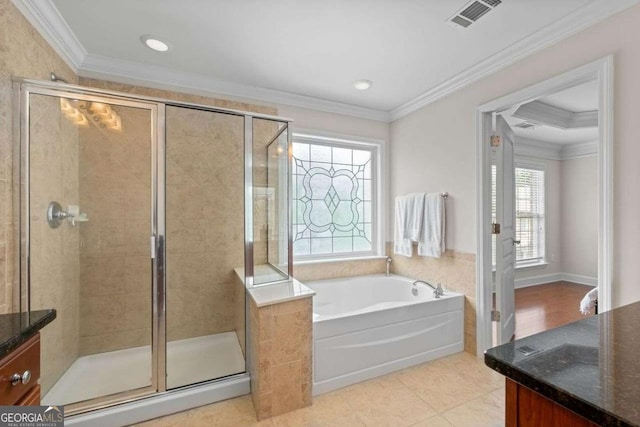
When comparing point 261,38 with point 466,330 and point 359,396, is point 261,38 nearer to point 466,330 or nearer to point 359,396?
point 359,396

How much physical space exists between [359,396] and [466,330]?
1.19 m

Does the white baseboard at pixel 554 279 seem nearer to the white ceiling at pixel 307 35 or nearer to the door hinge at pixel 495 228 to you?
the door hinge at pixel 495 228

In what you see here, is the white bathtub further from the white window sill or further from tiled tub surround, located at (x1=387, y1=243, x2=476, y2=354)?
the white window sill

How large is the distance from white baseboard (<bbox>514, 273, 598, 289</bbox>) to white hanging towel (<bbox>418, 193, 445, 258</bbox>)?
118 inches

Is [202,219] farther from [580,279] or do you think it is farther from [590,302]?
[580,279]

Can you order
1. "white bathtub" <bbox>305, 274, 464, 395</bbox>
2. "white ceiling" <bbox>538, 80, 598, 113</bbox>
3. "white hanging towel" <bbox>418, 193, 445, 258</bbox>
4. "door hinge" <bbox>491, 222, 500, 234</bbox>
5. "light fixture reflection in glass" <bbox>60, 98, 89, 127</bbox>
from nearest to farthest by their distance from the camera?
"light fixture reflection in glass" <bbox>60, 98, 89, 127</bbox>, "white bathtub" <bbox>305, 274, 464, 395</bbox>, "door hinge" <bbox>491, 222, 500, 234</bbox>, "white hanging towel" <bbox>418, 193, 445, 258</bbox>, "white ceiling" <bbox>538, 80, 598, 113</bbox>

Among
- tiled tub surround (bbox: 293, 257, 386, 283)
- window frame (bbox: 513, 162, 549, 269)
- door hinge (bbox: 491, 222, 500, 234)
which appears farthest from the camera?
window frame (bbox: 513, 162, 549, 269)

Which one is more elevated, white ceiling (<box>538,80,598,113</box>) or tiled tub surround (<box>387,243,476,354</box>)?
A: white ceiling (<box>538,80,598,113</box>)

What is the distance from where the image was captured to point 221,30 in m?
1.80

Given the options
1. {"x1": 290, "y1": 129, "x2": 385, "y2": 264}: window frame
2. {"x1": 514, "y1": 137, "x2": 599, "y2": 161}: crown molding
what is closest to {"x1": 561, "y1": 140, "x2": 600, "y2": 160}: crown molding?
{"x1": 514, "y1": 137, "x2": 599, "y2": 161}: crown molding

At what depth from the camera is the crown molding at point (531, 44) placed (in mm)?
1564

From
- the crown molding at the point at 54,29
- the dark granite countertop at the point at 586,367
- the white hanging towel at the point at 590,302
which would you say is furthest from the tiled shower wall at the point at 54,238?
the white hanging towel at the point at 590,302

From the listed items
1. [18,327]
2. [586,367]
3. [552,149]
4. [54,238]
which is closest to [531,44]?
[586,367]

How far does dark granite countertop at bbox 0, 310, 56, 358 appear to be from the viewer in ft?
2.61
